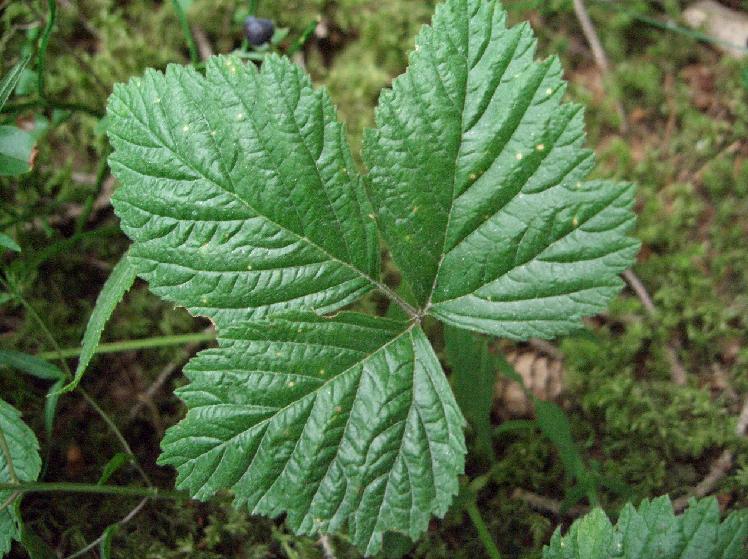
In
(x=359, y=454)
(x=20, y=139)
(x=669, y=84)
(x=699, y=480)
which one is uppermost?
(x=669, y=84)

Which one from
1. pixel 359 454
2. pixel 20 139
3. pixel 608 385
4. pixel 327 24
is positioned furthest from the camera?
pixel 327 24

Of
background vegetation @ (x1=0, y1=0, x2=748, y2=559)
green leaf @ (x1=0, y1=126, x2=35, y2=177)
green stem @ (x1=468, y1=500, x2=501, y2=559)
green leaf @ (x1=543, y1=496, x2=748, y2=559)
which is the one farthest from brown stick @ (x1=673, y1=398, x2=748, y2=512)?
green leaf @ (x1=0, y1=126, x2=35, y2=177)

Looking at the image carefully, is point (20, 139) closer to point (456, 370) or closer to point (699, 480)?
point (456, 370)

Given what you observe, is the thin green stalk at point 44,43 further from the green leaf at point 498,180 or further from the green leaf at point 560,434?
the green leaf at point 560,434

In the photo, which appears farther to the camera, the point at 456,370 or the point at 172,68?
the point at 456,370

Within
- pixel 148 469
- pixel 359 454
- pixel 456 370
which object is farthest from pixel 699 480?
pixel 148 469

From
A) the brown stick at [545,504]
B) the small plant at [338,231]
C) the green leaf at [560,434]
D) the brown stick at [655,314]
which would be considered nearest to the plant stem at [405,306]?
the small plant at [338,231]

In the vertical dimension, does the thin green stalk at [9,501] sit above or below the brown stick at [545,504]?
above

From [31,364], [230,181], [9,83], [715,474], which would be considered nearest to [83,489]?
[31,364]
